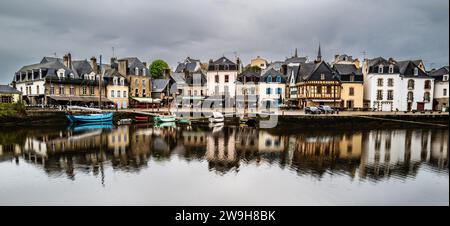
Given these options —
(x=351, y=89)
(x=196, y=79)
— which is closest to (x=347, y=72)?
(x=351, y=89)

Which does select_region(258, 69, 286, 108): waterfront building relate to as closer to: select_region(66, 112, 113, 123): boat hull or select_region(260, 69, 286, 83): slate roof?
select_region(260, 69, 286, 83): slate roof

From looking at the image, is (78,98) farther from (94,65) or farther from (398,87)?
(398,87)

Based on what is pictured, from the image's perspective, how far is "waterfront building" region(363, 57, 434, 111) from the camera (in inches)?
1859

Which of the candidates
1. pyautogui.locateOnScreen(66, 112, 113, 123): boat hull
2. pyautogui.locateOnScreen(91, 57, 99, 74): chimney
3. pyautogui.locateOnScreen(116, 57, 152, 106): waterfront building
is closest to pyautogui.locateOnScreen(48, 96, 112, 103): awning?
pyautogui.locateOnScreen(91, 57, 99, 74): chimney

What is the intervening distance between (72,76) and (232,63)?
2586 centimetres

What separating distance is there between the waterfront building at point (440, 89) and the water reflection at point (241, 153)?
26774 mm

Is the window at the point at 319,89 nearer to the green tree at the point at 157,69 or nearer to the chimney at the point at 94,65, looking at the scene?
the chimney at the point at 94,65

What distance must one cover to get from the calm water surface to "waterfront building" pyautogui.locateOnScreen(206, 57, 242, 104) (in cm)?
2969

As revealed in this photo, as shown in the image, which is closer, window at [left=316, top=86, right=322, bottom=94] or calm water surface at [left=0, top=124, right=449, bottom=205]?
calm water surface at [left=0, top=124, right=449, bottom=205]

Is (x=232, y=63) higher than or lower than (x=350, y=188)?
higher

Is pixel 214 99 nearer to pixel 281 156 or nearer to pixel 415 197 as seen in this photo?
pixel 281 156

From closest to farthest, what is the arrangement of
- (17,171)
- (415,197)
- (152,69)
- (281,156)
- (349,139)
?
1. (415,197)
2. (17,171)
3. (281,156)
4. (349,139)
5. (152,69)
